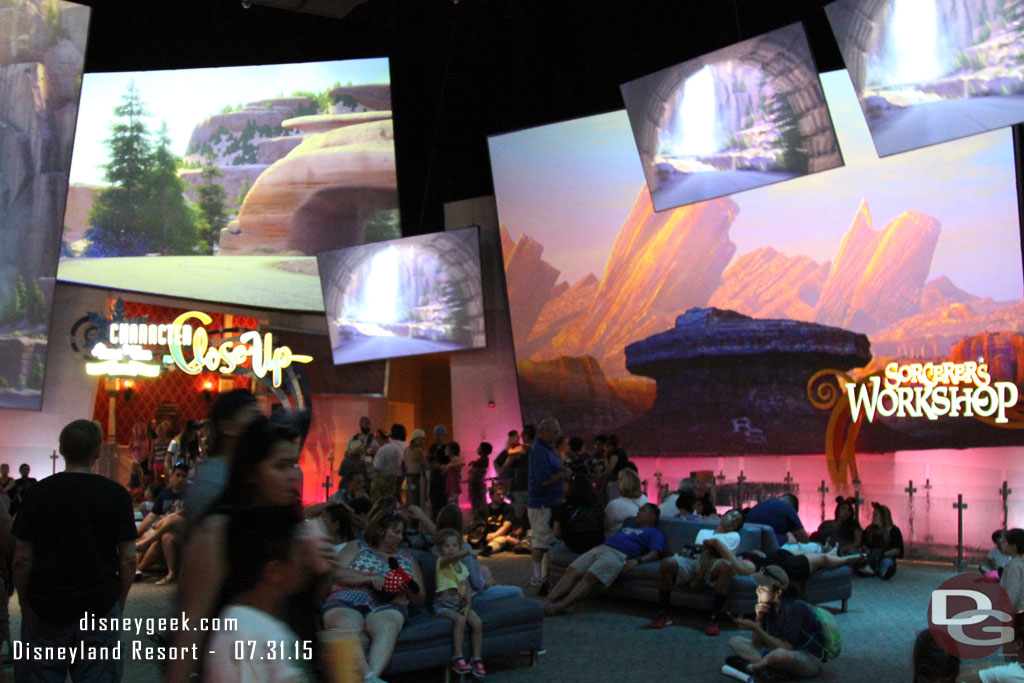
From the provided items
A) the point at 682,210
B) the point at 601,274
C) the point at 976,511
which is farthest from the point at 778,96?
the point at 976,511

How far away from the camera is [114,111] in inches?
650

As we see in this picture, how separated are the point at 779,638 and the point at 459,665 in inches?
79.5

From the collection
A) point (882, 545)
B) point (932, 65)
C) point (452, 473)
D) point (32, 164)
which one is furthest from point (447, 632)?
point (32, 164)

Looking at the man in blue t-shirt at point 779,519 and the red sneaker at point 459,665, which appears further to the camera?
the man in blue t-shirt at point 779,519

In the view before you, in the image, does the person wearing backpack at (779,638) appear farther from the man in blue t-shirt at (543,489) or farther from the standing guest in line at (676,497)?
the standing guest in line at (676,497)

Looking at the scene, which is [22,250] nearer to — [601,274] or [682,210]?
[601,274]

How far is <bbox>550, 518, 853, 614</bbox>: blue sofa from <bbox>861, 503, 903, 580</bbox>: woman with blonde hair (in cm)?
221

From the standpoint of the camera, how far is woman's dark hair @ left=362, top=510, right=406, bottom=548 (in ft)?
19.8

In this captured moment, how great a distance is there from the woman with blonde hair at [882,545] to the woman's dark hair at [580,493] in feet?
11.7

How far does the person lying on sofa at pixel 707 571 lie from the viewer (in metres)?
7.64

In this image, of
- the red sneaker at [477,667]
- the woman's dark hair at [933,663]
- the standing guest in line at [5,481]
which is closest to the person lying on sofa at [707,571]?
the red sneaker at [477,667]

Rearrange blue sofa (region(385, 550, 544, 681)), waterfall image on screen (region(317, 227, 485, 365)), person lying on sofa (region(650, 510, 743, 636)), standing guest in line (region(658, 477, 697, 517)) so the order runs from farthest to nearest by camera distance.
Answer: waterfall image on screen (region(317, 227, 485, 365)) → standing guest in line (region(658, 477, 697, 517)) → person lying on sofa (region(650, 510, 743, 636)) → blue sofa (region(385, 550, 544, 681))

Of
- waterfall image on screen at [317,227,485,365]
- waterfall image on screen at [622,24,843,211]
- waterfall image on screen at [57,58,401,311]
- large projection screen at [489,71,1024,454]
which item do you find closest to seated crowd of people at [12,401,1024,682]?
large projection screen at [489,71,1024,454]

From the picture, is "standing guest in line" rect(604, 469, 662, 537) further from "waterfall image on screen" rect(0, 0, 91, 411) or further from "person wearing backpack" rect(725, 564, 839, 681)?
"waterfall image on screen" rect(0, 0, 91, 411)
